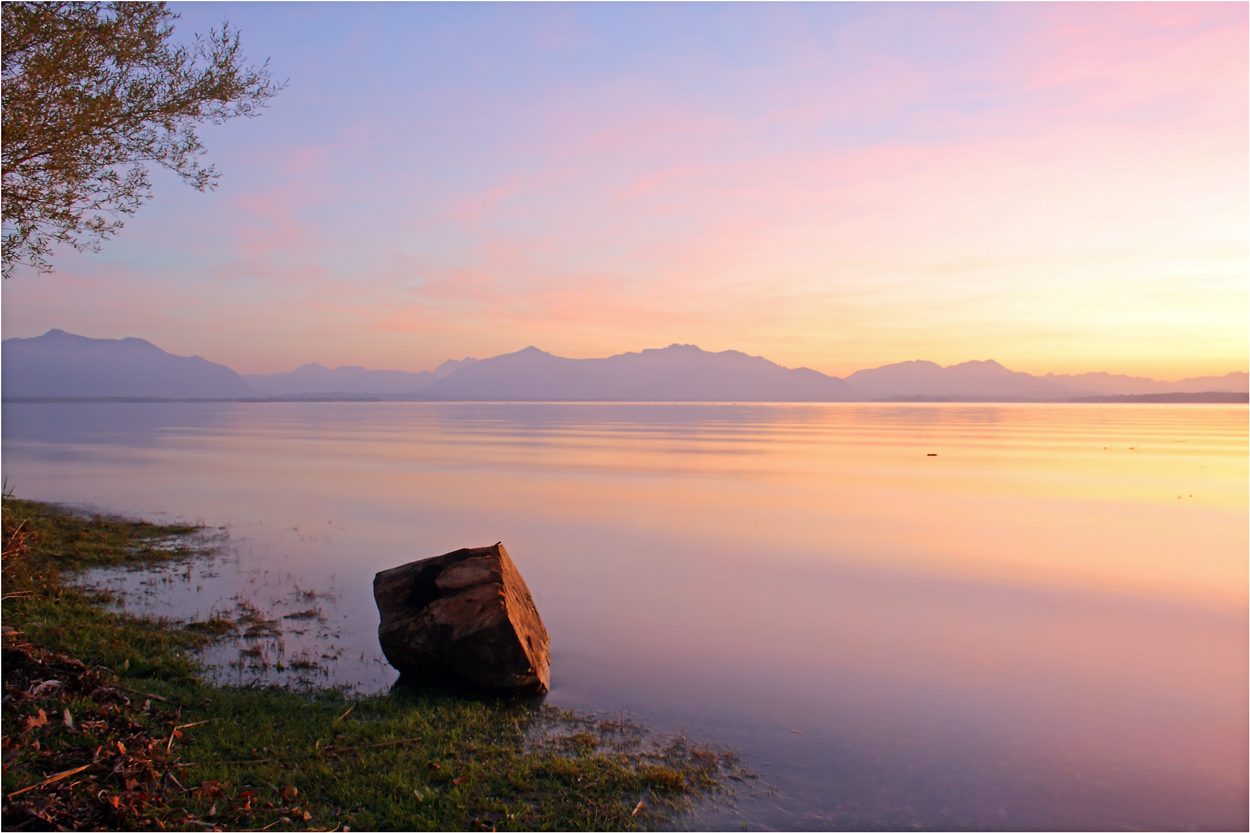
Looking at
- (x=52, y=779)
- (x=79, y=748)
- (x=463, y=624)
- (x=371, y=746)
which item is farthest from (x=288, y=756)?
(x=463, y=624)

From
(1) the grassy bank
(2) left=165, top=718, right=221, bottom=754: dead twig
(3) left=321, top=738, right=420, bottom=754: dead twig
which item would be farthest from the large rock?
(2) left=165, top=718, right=221, bottom=754: dead twig

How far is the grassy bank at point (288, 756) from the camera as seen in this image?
616cm

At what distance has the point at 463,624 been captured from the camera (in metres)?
9.52

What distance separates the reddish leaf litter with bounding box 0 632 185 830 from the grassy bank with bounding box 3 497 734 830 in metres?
0.01

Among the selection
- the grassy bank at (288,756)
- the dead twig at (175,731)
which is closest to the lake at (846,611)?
the grassy bank at (288,756)

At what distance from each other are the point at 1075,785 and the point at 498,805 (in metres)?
6.15

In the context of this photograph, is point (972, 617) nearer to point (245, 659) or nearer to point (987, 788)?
point (987, 788)

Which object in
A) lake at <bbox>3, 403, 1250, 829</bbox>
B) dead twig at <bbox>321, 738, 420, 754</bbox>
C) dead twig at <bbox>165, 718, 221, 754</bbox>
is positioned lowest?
lake at <bbox>3, 403, 1250, 829</bbox>

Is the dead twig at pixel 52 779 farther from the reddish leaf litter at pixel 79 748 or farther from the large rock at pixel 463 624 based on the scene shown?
the large rock at pixel 463 624

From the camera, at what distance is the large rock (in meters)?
9.42

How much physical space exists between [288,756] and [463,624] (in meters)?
2.59

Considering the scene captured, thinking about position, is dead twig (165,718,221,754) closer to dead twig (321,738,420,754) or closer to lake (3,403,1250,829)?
dead twig (321,738,420,754)

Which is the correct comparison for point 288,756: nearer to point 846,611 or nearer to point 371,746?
point 371,746

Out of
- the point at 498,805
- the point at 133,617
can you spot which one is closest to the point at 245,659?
the point at 133,617
